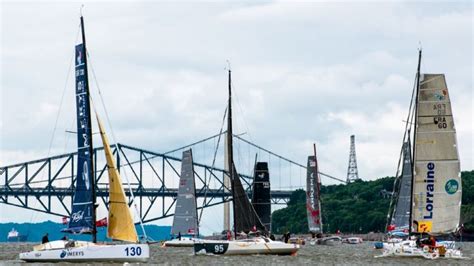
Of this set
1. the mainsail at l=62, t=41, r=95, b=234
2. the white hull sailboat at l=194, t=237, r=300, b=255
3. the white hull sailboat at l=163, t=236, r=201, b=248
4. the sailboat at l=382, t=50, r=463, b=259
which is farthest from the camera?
the white hull sailboat at l=163, t=236, r=201, b=248

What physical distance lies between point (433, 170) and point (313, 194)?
48391mm

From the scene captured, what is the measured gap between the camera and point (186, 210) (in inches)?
2977

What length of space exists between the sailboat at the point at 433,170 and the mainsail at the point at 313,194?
4538 cm

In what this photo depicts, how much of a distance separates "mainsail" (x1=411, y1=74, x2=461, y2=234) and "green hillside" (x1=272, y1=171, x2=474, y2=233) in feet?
270

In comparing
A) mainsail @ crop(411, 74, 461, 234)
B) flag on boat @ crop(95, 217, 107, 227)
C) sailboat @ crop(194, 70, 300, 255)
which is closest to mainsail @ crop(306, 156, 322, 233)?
sailboat @ crop(194, 70, 300, 255)

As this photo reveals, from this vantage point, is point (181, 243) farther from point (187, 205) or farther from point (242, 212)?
point (242, 212)

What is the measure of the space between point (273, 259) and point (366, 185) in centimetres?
10895

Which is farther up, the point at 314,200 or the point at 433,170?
the point at 314,200

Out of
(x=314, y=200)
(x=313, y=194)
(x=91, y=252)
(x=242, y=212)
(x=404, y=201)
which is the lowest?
(x=91, y=252)

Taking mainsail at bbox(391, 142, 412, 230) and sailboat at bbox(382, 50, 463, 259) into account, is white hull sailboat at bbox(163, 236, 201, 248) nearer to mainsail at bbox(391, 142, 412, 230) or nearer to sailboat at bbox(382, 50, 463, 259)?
mainsail at bbox(391, 142, 412, 230)

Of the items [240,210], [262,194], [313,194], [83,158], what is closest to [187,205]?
[262,194]

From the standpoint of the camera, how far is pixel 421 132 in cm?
4891

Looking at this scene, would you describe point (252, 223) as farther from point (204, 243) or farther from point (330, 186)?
point (330, 186)

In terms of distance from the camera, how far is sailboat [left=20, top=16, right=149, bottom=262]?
140 feet
